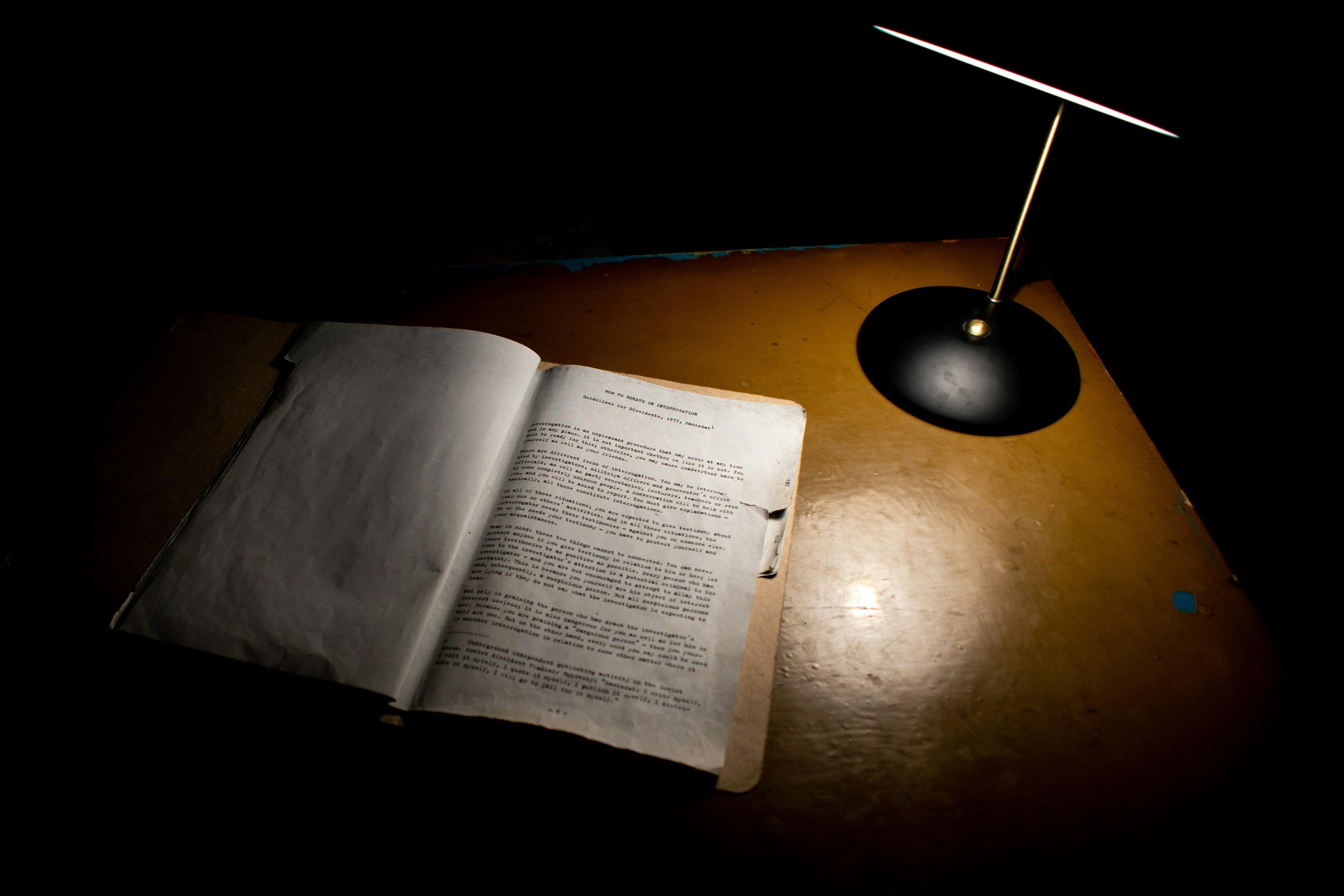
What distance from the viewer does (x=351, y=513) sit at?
51 cm

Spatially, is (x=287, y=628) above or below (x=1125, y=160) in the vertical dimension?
below

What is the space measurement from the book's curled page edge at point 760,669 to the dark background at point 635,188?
60cm

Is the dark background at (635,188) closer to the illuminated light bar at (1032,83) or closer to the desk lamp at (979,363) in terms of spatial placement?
the desk lamp at (979,363)

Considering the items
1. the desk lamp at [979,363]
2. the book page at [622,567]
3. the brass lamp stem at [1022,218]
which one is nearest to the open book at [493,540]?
the book page at [622,567]

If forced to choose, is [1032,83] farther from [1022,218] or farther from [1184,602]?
[1184,602]

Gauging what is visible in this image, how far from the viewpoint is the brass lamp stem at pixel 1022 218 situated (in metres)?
0.51

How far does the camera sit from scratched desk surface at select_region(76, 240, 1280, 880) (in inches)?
16.6

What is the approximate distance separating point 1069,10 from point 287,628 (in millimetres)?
651

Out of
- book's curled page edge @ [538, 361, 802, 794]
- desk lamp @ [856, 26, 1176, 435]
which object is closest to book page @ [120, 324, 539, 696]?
book's curled page edge @ [538, 361, 802, 794]

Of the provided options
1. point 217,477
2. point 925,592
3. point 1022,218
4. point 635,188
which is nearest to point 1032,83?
point 1022,218

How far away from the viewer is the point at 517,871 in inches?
15.5

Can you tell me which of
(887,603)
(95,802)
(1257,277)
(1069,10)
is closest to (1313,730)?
(887,603)

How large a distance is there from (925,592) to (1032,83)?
401mm

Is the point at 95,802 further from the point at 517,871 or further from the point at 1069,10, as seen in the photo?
the point at 1069,10
